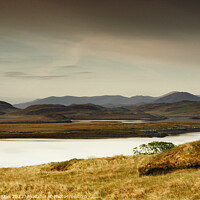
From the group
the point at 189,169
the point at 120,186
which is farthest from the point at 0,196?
the point at 189,169

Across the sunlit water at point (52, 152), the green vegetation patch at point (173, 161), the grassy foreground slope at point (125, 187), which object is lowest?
the sunlit water at point (52, 152)

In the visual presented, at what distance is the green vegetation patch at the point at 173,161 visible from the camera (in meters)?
21.3

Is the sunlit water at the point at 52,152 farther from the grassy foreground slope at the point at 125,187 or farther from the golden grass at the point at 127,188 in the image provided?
the golden grass at the point at 127,188

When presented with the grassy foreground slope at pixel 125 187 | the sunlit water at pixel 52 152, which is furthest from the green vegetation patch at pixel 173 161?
the sunlit water at pixel 52 152

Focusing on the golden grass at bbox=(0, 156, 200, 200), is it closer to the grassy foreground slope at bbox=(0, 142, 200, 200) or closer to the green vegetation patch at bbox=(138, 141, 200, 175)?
the grassy foreground slope at bbox=(0, 142, 200, 200)

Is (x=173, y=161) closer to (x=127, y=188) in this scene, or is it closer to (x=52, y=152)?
(x=127, y=188)

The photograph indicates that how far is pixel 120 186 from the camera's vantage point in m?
18.3

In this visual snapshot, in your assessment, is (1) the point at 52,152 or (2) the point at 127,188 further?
(1) the point at 52,152

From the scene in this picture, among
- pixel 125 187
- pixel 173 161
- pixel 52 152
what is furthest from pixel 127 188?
pixel 52 152

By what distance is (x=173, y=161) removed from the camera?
2153 cm

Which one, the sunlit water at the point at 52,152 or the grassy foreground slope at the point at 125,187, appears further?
the sunlit water at the point at 52,152

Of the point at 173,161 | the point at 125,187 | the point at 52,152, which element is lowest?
the point at 52,152

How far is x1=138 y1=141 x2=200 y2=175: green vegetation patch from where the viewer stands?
21281mm

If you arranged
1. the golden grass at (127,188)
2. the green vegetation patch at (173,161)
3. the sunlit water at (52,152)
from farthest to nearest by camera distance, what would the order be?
1. the sunlit water at (52,152)
2. the green vegetation patch at (173,161)
3. the golden grass at (127,188)
